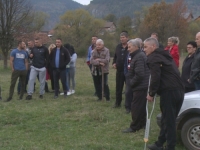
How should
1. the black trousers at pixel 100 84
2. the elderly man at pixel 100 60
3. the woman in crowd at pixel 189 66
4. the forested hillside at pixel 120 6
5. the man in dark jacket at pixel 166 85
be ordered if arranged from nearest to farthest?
the man in dark jacket at pixel 166 85
the woman in crowd at pixel 189 66
the elderly man at pixel 100 60
the black trousers at pixel 100 84
the forested hillside at pixel 120 6

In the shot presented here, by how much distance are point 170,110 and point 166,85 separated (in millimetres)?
433

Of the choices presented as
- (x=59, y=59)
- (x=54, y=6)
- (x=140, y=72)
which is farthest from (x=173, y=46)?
(x=54, y=6)

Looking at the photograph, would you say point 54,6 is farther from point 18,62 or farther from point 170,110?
point 170,110

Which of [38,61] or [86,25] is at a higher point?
[86,25]

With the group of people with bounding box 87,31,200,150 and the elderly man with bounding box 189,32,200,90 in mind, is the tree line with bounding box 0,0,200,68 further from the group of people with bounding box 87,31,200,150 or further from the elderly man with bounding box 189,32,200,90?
the elderly man with bounding box 189,32,200,90

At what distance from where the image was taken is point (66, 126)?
7.67 meters

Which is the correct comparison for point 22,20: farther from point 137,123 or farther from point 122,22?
point 122,22

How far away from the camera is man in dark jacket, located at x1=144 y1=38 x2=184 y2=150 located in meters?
5.45

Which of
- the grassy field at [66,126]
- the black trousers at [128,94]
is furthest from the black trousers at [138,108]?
the black trousers at [128,94]

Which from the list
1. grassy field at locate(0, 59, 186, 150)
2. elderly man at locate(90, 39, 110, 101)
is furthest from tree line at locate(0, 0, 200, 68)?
elderly man at locate(90, 39, 110, 101)

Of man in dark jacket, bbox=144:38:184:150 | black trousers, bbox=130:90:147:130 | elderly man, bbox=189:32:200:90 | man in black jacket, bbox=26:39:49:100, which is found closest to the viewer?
man in dark jacket, bbox=144:38:184:150

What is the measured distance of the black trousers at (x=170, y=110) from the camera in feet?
18.0

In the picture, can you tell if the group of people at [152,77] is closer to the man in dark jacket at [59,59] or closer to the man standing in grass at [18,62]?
the man in dark jacket at [59,59]

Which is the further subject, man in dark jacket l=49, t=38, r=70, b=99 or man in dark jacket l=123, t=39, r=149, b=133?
man in dark jacket l=49, t=38, r=70, b=99
